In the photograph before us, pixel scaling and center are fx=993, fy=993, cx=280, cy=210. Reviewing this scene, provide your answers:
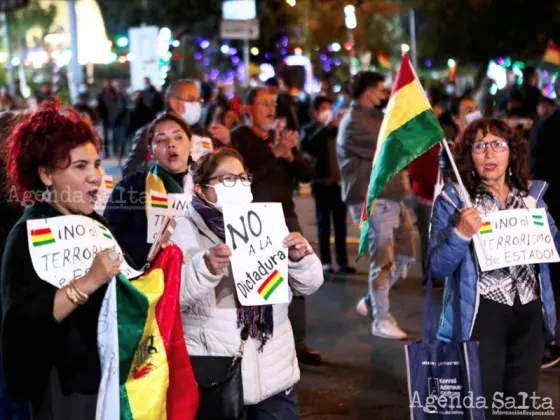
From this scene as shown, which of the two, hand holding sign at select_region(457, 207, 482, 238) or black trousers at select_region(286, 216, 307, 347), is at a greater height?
hand holding sign at select_region(457, 207, 482, 238)

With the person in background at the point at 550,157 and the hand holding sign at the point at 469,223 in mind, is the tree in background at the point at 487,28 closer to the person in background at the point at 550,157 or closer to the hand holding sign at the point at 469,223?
the person in background at the point at 550,157

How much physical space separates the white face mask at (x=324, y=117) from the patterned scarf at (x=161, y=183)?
5.84m

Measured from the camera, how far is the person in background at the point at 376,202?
27.2 ft

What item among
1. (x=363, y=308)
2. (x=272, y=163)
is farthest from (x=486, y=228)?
(x=363, y=308)

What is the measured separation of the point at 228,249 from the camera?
414 cm

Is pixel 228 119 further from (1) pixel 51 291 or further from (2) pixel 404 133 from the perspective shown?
(1) pixel 51 291

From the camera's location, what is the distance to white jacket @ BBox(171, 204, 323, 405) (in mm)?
4281

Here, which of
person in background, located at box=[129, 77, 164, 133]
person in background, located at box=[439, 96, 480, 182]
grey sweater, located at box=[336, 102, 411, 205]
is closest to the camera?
grey sweater, located at box=[336, 102, 411, 205]

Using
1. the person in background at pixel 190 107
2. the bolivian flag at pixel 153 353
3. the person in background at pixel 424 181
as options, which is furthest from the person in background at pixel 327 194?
the bolivian flag at pixel 153 353

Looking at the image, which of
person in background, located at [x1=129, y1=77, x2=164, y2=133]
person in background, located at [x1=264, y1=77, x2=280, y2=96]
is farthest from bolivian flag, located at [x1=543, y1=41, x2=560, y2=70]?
person in background, located at [x1=129, y1=77, x2=164, y2=133]

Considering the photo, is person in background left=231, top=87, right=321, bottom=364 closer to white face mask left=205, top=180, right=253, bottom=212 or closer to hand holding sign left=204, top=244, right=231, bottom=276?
white face mask left=205, top=180, right=253, bottom=212

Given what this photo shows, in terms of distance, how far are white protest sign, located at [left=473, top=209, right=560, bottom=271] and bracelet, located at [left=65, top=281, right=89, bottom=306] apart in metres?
2.18

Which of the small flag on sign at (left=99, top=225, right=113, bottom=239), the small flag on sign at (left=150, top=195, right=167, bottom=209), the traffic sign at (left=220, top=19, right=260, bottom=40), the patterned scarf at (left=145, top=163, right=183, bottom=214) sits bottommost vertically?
the small flag on sign at (left=150, top=195, right=167, bottom=209)

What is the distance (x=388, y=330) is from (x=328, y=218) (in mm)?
3364
